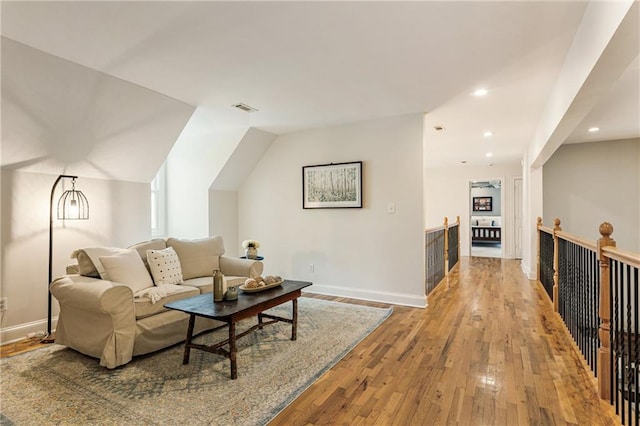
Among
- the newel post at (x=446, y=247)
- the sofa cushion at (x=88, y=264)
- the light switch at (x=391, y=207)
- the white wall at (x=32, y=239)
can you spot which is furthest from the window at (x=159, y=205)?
the newel post at (x=446, y=247)

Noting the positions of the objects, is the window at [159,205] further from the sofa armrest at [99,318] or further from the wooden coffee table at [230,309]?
the wooden coffee table at [230,309]

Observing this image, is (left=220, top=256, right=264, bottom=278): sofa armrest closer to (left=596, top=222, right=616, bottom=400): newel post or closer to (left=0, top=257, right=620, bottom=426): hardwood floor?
(left=0, top=257, right=620, bottom=426): hardwood floor

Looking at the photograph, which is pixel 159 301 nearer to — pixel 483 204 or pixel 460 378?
pixel 460 378

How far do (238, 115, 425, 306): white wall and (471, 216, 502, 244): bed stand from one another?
7.77 meters

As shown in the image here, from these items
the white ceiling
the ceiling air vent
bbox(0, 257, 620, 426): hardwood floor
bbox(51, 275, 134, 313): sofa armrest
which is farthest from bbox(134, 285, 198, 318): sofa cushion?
the ceiling air vent

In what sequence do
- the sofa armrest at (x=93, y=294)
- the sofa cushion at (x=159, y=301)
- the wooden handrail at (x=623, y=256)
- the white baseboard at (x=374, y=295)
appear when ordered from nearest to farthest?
the wooden handrail at (x=623, y=256), the sofa armrest at (x=93, y=294), the sofa cushion at (x=159, y=301), the white baseboard at (x=374, y=295)

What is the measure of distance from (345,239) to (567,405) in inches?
119

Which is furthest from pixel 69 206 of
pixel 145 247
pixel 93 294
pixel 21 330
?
pixel 93 294

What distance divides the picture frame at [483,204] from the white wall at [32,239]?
12235 millimetres

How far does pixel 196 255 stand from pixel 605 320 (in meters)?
3.65

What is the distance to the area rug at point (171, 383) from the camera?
191cm

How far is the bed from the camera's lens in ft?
36.0

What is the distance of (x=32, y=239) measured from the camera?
3305 millimetres

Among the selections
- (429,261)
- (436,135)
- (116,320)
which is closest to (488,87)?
(436,135)
